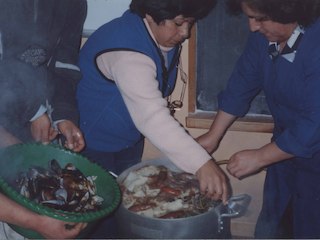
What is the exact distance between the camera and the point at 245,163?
1.78 m

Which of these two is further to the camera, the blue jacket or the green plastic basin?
the blue jacket

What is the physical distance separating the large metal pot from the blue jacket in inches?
10.6

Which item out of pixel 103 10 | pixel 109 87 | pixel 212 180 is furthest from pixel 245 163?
pixel 103 10

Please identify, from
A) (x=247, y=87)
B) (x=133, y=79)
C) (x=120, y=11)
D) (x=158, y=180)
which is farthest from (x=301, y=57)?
(x=120, y=11)

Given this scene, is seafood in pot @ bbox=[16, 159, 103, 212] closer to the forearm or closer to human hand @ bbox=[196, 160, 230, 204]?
human hand @ bbox=[196, 160, 230, 204]

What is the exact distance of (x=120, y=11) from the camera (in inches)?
84.3

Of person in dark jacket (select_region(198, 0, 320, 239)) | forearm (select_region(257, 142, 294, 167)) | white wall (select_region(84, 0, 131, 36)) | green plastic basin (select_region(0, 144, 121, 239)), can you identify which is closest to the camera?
green plastic basin (select_region(0, 144, 121, 239))

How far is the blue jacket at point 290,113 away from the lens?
1610 millimetres

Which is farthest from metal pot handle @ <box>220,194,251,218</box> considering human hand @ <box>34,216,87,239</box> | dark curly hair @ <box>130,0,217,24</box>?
dark curly hair @ <box>130,0,217,24</box>

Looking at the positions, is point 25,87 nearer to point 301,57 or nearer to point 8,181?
point 8,181

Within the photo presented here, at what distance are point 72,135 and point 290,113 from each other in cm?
74

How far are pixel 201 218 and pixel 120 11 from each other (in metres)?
0.96

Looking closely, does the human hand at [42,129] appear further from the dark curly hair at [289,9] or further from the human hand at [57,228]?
the dark curly hair at [289,9]

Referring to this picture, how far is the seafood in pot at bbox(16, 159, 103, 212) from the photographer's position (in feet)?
4.82
